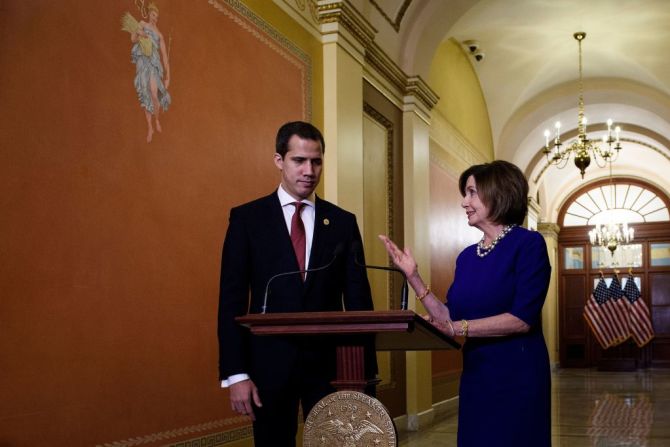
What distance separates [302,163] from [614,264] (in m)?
19.8

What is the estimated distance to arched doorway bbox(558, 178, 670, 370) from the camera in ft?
67.0

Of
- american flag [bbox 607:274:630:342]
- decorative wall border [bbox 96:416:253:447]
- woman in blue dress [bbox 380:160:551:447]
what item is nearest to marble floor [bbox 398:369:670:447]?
decorative wall border [bbox 96:416:253:447]

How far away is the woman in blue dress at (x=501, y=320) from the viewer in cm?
248

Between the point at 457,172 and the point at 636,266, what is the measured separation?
1190cm

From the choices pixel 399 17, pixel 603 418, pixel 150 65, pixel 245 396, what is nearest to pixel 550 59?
pixel 399 17

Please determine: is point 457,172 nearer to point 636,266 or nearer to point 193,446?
point 193,446

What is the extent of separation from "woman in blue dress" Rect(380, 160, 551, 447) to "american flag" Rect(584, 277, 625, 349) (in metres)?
17.7

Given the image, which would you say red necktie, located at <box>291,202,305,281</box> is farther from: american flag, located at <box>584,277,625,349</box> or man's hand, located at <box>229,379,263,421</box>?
american flag, located at <box>584,277,625,349</box>

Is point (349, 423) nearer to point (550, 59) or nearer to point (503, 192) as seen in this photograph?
point (503, 192)

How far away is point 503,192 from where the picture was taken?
261 centimetres

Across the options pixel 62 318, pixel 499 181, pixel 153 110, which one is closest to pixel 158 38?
pixel 153 110

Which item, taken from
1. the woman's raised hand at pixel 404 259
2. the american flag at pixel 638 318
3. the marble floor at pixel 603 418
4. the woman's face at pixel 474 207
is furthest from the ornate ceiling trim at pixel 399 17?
the american flag at pixel 638 318

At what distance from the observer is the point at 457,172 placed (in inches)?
422

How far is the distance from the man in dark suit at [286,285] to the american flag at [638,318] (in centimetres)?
1797
